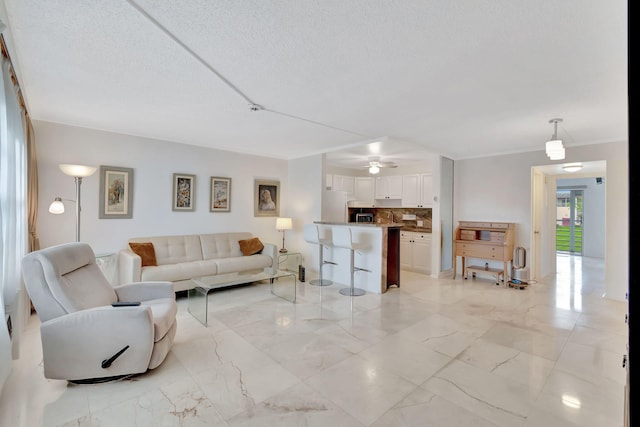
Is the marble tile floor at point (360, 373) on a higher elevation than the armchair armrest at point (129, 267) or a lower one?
lower

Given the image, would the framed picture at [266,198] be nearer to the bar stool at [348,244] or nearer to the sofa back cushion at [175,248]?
the sofa back cushion at [175,248]

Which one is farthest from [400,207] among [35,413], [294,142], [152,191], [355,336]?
[35,413]

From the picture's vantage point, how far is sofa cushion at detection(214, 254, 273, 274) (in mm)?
4730

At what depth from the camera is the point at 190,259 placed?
16.0ft

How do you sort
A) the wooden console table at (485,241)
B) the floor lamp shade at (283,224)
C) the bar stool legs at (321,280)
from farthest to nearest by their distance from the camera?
the floor lamp shade at (283,224)
the wooden console table at (485,241)
the bar stool legs at (321,280)

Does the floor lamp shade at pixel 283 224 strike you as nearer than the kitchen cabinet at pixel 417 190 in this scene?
Yes

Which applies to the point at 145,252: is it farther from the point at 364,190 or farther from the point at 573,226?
the point at 573,226

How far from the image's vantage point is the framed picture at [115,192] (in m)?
4.34

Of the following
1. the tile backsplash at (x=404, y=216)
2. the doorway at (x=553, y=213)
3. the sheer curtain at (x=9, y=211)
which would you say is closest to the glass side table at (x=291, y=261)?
the tile backsplash at (x=404, y=216)

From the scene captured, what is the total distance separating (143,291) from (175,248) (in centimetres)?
196

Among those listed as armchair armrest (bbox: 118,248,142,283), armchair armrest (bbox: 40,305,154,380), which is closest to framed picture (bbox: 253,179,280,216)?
armchair armrest (bbox: 118,248,142,283)

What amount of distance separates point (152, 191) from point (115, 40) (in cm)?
310

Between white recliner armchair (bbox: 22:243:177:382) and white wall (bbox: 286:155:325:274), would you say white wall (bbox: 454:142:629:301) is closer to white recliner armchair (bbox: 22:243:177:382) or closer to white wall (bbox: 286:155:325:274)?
white wall (bbox: 286:155:325:274)

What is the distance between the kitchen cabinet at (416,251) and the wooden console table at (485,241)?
57 centimetres
